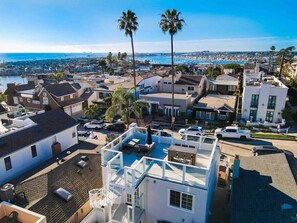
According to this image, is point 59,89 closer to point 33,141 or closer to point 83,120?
point 83,120

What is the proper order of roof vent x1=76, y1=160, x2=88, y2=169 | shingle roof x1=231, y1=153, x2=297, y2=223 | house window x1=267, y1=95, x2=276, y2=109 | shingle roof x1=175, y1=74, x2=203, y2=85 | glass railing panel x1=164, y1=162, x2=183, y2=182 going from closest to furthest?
1. shingle roof x1=231, y1=153, x2=297, y2=223
2. glass railing panel x1=164, y1=162, x2=183, y2=182
3. roof vent x1=76, y1=160, x2=88, y2=169
4. house window x1=267, y1=95, x2=276, y2=109
5. shingle roof x1=175, y1=74, x2=203, y2=85

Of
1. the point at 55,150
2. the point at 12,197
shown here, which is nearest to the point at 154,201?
the point at 12,197

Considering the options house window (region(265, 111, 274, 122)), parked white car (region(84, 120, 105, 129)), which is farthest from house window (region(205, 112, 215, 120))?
parked white car (region(84, 120, 105, 129))

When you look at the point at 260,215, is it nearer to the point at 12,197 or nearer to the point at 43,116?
the point at 12,197

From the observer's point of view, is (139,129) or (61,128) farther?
(61,128)

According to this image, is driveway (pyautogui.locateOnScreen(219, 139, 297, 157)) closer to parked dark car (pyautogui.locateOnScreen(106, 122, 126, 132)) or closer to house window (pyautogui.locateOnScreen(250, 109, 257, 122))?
house window (pyautogui.locateOnScreen(250, 109, 257, 122))

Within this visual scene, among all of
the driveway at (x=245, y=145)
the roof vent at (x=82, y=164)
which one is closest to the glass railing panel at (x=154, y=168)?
the roof vent at (x=82, y=164)

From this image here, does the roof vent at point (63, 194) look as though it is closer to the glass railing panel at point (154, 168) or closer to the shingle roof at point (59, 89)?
the glass railing panel at point (154, 168)
